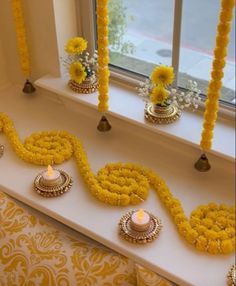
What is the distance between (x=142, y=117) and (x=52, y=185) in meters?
0.40

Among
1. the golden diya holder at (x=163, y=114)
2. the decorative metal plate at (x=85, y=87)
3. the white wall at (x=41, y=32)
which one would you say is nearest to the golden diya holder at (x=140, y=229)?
the golden diya holder at (x=163, y=114)

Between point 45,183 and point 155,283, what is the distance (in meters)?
0.51

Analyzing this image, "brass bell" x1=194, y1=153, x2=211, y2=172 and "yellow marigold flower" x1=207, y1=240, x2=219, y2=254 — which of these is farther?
"brass bell" x1=194, y1=153, x2=211, y2=172

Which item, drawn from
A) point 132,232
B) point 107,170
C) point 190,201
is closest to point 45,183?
point 107,170

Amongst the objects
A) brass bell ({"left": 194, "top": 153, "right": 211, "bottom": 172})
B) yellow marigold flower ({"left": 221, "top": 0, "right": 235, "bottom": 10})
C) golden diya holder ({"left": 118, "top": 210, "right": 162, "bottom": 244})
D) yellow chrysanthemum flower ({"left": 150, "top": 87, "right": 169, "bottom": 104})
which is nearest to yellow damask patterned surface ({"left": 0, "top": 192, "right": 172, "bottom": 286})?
golden diya holder ({"left": 118, "top": 210, "right": 162, "bottom": 244})

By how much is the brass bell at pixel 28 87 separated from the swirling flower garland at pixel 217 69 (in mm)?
847

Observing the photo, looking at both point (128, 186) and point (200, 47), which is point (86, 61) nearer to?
point (200, 47)

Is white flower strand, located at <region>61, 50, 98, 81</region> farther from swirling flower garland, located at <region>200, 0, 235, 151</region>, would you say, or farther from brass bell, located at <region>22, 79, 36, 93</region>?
swirling flower garland, located at <region>200, 0, 235, 151</region>

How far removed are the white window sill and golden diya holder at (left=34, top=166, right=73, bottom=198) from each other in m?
0.32

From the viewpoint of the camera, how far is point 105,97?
1.80 m

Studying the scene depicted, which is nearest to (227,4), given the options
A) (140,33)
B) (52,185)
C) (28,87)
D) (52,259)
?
(140,33)

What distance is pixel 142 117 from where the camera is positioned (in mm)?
1771

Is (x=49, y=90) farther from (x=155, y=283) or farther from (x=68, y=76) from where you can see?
(x=155, y=283)

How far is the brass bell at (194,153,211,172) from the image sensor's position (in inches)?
65.1
